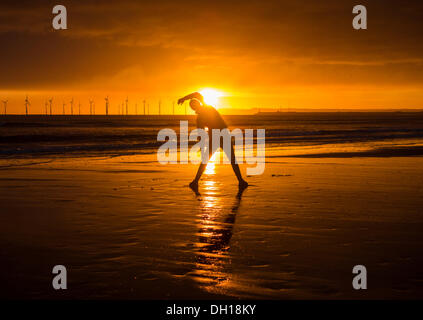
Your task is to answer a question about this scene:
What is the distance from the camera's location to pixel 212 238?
21.5 feet

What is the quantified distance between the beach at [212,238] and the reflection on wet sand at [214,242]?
18 millimetres

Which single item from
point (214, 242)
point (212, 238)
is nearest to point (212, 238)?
point (212, 238)

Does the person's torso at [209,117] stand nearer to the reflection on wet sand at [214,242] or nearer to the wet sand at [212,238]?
the wet sand at [212,238]

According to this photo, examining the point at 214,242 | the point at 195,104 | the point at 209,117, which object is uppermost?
the point at 195,104

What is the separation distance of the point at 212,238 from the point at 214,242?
21 centimetres

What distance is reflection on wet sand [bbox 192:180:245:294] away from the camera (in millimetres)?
4855

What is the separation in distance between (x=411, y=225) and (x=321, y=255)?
7.59 feet

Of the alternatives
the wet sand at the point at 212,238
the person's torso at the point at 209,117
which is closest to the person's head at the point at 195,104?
the person's torso at the point at 209,117

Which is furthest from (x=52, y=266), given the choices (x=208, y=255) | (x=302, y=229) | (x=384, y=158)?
(x=384, y=158)

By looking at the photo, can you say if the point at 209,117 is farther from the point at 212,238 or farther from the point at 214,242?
the point at 214,242

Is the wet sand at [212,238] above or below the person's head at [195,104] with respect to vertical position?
below

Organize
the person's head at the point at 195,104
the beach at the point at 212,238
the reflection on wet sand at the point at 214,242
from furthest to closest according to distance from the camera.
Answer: the person's head at the point at 195,104 < the reflection on wet sand at the point at 214,242 < the beach at the point at 212,238

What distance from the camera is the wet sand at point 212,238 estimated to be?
15.5ft

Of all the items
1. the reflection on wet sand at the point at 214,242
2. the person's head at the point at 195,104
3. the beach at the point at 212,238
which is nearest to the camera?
the beach at the point at 212,238
